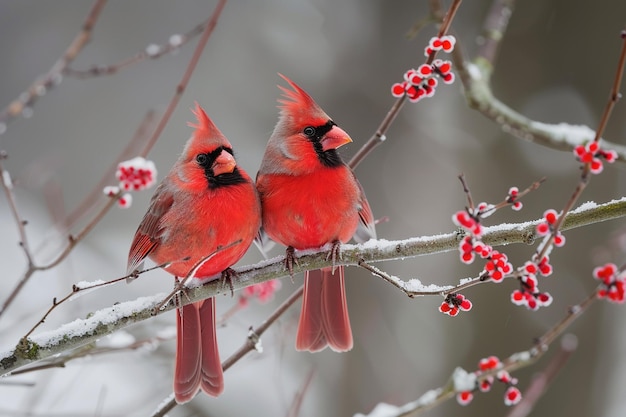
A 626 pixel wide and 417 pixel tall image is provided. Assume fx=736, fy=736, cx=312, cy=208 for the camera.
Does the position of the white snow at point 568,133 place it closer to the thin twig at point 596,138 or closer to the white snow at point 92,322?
the thin twig at point 596,138

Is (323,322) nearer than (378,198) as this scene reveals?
Yes

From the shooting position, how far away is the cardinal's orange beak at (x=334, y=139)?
214 centimetres

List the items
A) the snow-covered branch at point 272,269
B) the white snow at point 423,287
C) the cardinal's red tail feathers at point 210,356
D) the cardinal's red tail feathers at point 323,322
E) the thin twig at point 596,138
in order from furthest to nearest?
the cardinal's red tail feathers at point 323,322 < the cardinal's red tail feathers at point 210,356 < the snow-covered branch at point 272,269 < the white snow at point 423,287 < the thin twig at point 596,138

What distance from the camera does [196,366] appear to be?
7.45 ft

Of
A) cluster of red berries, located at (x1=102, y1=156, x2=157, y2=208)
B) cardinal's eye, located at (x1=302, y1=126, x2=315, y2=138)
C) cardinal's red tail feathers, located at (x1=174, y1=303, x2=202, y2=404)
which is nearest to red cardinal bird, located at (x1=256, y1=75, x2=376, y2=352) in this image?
cardinal's eye, located at (x1=302, y1=126, x2=315, y2=138)

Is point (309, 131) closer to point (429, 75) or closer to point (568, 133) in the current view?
point (429, 75)

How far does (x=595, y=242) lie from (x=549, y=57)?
100 cm

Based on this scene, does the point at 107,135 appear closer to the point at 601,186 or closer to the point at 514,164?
the point at 514,164

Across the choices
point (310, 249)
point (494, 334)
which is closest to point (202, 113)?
point (310, 249)

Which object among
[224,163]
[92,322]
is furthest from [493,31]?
[92,322]

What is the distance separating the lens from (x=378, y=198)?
4379mm

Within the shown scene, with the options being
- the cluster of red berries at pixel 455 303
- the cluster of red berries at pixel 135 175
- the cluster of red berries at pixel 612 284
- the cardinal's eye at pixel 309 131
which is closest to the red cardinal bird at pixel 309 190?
the cardinal's eye at pixel 309 131

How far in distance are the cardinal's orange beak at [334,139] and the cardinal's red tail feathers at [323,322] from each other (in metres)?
0.47

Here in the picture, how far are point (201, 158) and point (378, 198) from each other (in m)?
2.24
